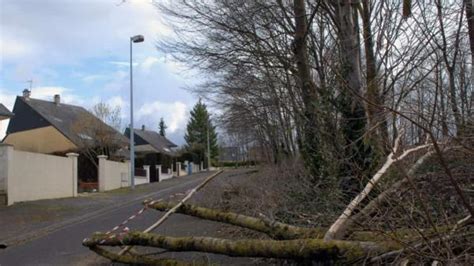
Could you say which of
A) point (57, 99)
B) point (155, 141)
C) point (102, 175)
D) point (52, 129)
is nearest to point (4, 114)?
point (102, 175)

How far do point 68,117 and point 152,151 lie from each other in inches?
840

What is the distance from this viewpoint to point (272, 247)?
6.75 m

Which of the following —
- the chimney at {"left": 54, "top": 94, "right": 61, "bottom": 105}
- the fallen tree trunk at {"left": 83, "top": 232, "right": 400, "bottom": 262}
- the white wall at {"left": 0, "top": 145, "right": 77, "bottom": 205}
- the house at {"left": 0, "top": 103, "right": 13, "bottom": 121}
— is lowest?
the fallen tree trunk at {"left": 83, "top": 232, "right": 400, "bottom": 262}

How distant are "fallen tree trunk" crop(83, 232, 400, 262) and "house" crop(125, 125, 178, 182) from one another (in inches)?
1649

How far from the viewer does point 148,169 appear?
47.9 metres

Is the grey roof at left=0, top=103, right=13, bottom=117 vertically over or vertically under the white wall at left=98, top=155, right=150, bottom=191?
over

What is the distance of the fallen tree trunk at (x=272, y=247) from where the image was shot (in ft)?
20.0

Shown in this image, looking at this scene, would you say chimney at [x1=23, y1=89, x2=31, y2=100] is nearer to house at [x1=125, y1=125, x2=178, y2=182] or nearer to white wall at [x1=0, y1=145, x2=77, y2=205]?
house at [x1=125, y1=125, x2=178, y2=182]

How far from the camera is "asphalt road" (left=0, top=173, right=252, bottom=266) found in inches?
375

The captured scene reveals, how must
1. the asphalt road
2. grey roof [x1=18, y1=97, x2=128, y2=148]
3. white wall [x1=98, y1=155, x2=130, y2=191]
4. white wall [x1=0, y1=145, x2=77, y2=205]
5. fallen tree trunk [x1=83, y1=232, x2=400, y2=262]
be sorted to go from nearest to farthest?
fallen tree trunk [x1=83, y1=232, x2=400, y2=262]
the asphalt road
white wall [x1=0, y1=145, x2=77, y2=205]
white wall [x1=98, y1=155, x2=130, y2=191]
grey roof [x1=18, y1=97, x2=128, y2=148]

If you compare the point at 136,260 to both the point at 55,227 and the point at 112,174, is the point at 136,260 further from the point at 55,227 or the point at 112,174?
the point at 112,174

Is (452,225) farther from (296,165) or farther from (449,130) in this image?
(296,165)

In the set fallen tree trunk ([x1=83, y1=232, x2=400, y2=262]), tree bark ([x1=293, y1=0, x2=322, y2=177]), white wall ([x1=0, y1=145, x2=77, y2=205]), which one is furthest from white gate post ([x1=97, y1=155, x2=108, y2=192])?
fallen tree trunk ([x1=83, y1=232, x2=400, y2=262])

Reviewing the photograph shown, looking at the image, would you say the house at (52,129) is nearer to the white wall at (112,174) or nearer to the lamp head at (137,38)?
the white wall at (112,174)
